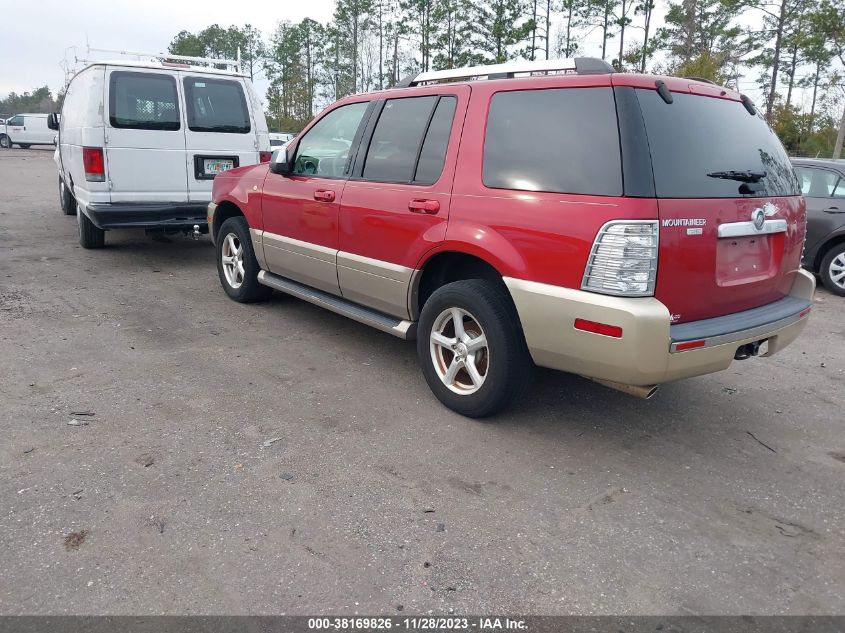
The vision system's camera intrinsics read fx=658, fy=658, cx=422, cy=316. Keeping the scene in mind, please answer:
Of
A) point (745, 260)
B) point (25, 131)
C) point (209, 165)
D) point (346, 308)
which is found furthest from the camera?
point (25, 131)

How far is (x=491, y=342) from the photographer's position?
12.0 ft

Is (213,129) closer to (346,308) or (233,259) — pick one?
(233,259)

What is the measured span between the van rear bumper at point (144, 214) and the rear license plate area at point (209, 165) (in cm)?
35

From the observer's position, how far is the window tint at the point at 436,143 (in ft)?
13.2

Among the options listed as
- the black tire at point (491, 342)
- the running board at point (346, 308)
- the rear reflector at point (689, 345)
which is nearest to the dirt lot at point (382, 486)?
the black tire at point (491, 342)

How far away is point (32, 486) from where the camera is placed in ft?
10.0

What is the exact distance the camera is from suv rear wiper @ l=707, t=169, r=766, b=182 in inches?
131

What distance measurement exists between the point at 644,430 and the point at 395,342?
87.0 inches

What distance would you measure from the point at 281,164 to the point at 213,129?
3.28 m

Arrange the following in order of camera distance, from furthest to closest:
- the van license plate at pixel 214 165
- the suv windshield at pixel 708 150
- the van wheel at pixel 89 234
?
1. the van wheel at pixel 89 234
2. the van license plate at pixel 214 165
3. the suv windshield at pixel 708 150

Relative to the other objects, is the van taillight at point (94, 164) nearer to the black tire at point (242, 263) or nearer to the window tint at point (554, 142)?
the black tire at point (242, 263)

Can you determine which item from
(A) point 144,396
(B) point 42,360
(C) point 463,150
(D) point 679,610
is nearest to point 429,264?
(C) point 463,150

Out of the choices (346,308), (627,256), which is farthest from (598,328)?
(346,308)

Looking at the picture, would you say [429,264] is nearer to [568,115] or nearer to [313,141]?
[568,115]
